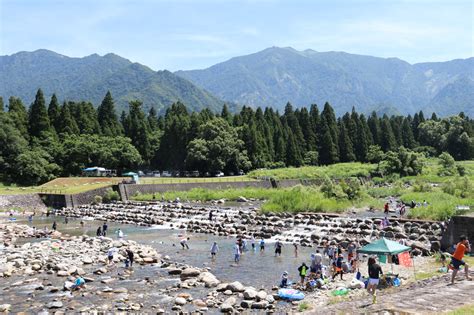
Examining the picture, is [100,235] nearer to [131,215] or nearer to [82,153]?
[131,215]

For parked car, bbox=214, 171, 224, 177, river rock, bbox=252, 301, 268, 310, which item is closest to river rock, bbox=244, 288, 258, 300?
river rock, bbox=252, 301, 268, 310

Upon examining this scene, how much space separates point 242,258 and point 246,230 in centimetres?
856

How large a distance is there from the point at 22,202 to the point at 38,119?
2480cm

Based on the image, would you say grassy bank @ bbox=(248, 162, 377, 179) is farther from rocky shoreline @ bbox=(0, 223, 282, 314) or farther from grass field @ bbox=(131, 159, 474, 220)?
rocky shoreline @ bbox=(0, 223, 282, 314)

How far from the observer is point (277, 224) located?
34.2m

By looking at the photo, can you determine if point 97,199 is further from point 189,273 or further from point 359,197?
point 189,273

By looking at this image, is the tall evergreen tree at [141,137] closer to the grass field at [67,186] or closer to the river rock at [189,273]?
the grass field at [67,186]

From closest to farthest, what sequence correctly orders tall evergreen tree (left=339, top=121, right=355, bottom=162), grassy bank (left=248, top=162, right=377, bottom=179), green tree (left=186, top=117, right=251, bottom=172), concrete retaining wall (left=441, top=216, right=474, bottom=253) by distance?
concrete retaining wall (left=441, top=216, right=474, bottom=253)
grassy bank (left=248, top=162, right=377, bottom=179)
green tree (left=186, top=117, right=251, bottom=172)
tall evergreen tree (left=339, top=121, right=355, bottom=162)

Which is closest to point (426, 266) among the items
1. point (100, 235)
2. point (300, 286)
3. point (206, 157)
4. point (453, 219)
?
point (453, 219)

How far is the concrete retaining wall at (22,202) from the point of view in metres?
48.0

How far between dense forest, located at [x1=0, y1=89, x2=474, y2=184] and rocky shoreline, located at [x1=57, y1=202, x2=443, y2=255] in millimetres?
19731

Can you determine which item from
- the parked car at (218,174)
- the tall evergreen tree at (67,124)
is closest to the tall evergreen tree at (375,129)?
the parked car at (218,174)

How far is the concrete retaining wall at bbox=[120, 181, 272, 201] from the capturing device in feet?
177

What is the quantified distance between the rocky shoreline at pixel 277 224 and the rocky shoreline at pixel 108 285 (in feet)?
29.5
